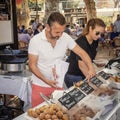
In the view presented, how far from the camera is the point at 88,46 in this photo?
3291 millimetres


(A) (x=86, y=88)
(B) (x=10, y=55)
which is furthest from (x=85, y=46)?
(B) (x=10, y=55)

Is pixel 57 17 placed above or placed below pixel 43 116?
above

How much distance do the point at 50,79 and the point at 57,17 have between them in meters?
0.55

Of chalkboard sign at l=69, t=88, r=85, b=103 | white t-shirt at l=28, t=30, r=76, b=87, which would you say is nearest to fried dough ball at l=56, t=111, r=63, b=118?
chalkboard sign at l=69, t=88, r=85, b=103

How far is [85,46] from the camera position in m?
3.26

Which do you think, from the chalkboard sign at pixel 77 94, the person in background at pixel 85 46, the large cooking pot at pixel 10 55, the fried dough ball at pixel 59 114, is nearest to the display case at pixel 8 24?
the large cooking pot at pixel 10 55

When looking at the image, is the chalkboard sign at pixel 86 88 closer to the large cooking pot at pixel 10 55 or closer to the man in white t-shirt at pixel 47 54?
the man in white t-shirt at pixel 47 54

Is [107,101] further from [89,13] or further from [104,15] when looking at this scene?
[104,15]

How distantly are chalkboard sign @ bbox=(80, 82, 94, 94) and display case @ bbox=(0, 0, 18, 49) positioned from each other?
12.8 feet

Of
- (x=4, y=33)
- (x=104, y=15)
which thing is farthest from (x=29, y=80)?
(x=104, y=15)

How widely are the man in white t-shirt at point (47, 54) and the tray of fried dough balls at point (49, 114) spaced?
1.89 feet

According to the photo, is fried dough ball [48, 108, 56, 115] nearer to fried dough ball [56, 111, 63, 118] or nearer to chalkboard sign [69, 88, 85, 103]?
fried dough ball [56, 111, 63, 118]

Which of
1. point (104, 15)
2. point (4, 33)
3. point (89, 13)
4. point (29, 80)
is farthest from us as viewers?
point (104, 15)

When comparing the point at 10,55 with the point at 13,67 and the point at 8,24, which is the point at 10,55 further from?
the point at 8,24
